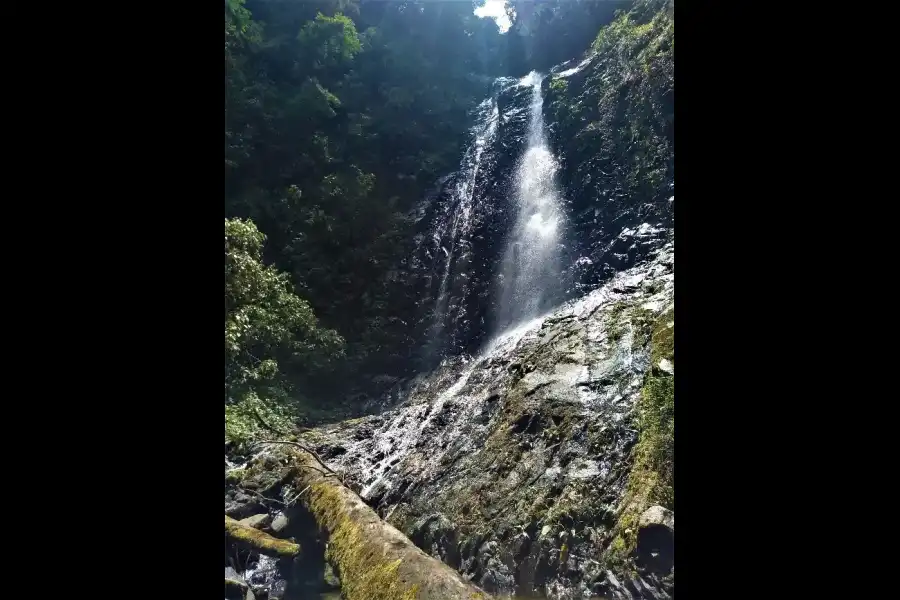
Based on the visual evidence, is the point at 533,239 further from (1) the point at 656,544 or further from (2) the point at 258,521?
(1) the point at 656,544

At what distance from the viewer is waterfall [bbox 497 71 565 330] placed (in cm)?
1122

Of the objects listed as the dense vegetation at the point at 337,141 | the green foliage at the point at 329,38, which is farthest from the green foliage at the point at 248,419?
the green foliage at the point at 329,38

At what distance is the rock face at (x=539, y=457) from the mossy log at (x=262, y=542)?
1.17 metres

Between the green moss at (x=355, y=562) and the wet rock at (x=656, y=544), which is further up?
the wet rock at (x=656, y=544)

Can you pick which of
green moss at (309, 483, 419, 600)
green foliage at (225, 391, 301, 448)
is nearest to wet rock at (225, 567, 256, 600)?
green moss at (309, 483, 419, 600)

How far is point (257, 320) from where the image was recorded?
7.77 metres

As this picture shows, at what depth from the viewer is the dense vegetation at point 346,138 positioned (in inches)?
476

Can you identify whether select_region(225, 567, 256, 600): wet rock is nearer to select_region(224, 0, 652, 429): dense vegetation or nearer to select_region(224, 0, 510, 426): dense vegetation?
select_region(224, 0, 652, 429): dense vegetation

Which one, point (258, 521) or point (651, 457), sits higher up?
point (651, 457)

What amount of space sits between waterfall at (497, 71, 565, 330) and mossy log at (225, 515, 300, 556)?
573 centimetres

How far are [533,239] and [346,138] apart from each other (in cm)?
513

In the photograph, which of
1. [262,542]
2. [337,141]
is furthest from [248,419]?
[337,141]

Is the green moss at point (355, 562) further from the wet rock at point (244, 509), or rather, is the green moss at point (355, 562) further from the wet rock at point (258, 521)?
the wet rock at point (244, 509)
